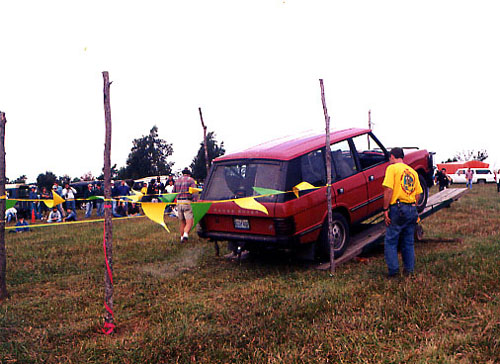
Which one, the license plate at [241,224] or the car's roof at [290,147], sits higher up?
the car's roof at [290,147]

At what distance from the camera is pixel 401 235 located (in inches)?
204

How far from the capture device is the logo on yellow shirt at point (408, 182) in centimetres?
512

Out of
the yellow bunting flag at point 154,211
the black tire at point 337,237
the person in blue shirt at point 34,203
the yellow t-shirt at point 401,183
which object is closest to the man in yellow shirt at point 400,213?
the yellow t-shirt at point 401,183

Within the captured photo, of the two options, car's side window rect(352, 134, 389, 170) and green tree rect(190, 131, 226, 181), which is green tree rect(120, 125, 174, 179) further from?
car's side window rect(352, 134, 389, 170)

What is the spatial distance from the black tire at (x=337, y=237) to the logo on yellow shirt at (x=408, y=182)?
128cm

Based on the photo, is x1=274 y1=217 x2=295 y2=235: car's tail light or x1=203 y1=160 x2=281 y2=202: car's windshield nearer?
x1=274 y1=217 x2=295 y2=235: car's tail light

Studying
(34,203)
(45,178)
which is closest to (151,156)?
(45,178)

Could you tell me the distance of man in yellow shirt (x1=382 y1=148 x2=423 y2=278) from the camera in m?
5.09

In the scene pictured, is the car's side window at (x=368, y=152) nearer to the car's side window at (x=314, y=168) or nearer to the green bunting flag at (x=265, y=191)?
the car's side window at (x=314, y=168)

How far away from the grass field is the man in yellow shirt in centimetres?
28

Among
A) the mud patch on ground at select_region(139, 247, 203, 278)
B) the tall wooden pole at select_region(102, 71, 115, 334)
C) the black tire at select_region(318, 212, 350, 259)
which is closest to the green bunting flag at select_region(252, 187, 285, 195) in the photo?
the black tire at select_region(318, 212, 350, 259)

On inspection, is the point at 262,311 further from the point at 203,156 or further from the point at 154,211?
the point at 203,156

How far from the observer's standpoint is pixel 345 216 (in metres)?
6.47

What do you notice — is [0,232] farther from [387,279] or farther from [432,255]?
[432,255]
